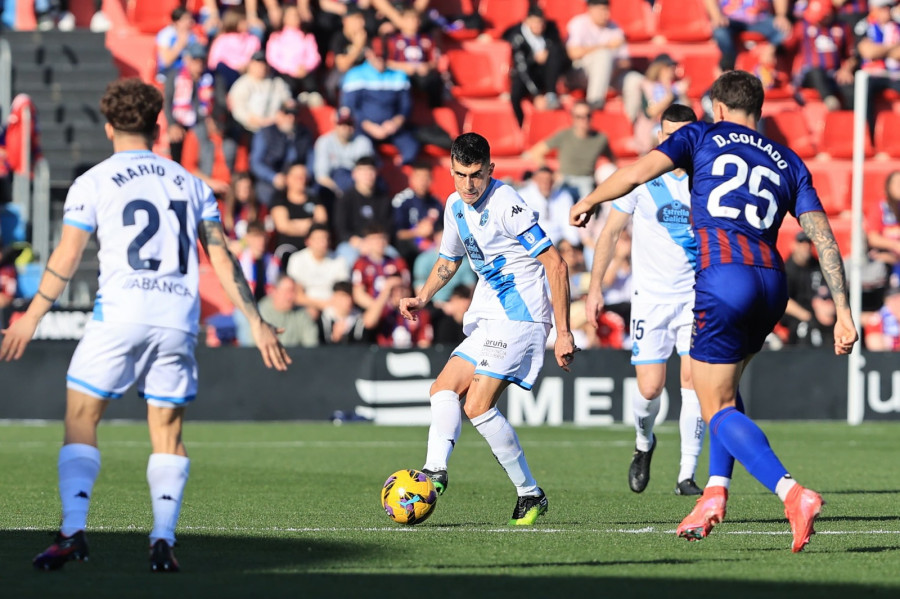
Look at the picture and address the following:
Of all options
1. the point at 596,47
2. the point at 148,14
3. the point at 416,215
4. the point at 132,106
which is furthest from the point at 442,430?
the point at 148,14

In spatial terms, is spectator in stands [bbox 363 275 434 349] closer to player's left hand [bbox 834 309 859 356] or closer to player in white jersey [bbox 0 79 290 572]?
player's left hand [bbox 834 309 859 356]

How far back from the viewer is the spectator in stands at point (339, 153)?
1914 cm

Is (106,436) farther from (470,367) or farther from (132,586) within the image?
(132,586)

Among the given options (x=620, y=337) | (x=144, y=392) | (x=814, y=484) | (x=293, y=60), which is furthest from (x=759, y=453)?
(x=293, y=60)

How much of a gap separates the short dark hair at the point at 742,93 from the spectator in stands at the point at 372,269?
10507mm

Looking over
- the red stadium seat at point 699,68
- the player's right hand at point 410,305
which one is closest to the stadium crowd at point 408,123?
the red stadium seat at point 699,68

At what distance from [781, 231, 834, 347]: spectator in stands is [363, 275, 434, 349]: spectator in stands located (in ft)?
13.9

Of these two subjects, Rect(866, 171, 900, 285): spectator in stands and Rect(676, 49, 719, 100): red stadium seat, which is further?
Rect(676, 49, 719, 100): red stadium seat


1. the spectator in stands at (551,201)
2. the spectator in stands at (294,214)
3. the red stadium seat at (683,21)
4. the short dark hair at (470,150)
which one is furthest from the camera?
the red stadium seat at (683,21)

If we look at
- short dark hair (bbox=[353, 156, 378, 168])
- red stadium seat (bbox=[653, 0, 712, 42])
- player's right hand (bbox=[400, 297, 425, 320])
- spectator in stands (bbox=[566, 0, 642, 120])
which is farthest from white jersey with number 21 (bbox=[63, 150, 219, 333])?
red stadium seat (bbox=[653, 0, 712, 42])

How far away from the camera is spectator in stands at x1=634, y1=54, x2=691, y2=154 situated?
20.2m

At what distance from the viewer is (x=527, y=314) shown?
27.5ft

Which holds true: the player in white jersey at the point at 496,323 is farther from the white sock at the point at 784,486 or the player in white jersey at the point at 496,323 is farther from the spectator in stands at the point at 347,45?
the spectator in stands at the point at 347,45

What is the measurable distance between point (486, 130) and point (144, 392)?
605 inches
